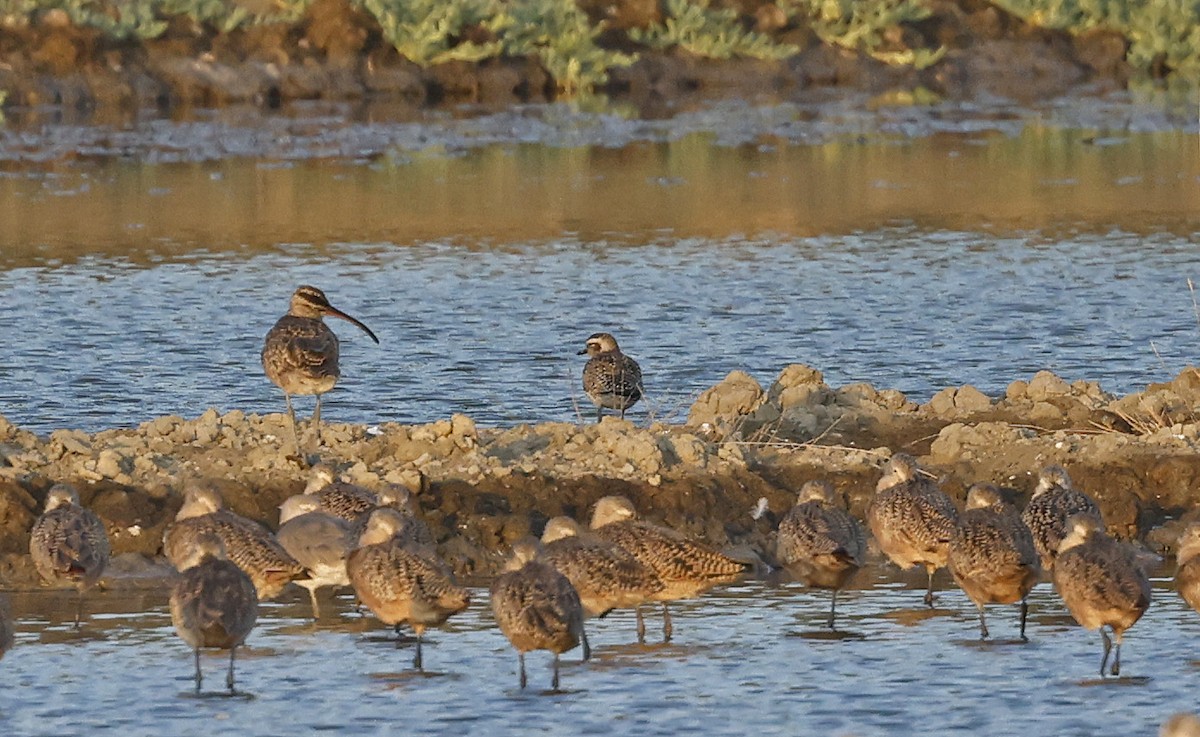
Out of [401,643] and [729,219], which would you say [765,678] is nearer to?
[401,643]

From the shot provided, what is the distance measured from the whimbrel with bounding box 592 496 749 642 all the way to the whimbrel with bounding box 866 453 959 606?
878 mm

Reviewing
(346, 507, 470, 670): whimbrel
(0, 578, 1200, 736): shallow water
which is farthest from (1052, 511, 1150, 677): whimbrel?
(346, 507, 470, 670): whimbrel

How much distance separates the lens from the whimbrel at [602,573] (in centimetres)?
1095

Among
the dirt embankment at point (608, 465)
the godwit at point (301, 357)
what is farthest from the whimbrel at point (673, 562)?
the godwit at point (301, 357)

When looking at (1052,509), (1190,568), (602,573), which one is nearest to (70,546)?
(602,573)

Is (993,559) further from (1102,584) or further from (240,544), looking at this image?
(240,544)

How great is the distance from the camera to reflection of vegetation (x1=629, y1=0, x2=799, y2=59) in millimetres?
42031

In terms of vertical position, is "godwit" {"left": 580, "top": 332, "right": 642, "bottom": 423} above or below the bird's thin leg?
above

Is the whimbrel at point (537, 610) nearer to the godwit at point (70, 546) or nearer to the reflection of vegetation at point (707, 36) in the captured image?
the godwit at point (70, 546)

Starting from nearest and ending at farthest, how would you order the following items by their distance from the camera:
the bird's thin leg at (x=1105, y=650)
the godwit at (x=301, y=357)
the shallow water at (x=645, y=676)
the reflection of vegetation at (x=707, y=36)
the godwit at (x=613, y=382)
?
the shallow water at (x=645, y=676), the bird's thin leg at (x=1105, y=650), the godwit at (x=301, y=357), the godwit at (x=613, y=382), the reflection of vegetation at (x=707, y=36)

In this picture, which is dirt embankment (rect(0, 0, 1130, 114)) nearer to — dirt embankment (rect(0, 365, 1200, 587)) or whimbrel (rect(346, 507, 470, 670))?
dirt embankment (rect(0, 365, 1200, 587))

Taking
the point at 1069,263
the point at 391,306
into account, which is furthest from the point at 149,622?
the point at 1069,263

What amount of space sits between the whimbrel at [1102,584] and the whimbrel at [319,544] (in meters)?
3.07

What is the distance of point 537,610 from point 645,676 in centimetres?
71
